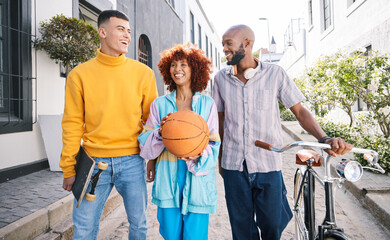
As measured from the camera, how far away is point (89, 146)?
2064 mm

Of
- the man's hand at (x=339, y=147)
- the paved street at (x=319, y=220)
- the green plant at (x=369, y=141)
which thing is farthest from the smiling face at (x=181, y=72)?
the green plant at (x=369, y=141)

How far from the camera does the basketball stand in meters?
1.76

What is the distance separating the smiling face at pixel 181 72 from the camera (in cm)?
213

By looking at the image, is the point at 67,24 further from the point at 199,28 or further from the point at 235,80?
the point at 199,28

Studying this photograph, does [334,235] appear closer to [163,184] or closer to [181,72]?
[163,184]

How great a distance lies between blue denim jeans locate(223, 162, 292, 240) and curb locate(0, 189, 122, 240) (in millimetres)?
1938

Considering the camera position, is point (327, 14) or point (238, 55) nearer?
point (238, 55)

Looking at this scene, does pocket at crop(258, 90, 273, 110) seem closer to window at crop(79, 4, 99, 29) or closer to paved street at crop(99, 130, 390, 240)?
paved street at crop(99, 130, 390, 240)

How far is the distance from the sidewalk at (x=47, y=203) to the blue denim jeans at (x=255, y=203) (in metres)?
1.90

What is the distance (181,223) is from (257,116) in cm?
103

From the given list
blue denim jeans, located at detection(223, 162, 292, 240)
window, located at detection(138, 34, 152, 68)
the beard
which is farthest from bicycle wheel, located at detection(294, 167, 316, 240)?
window, located at detection(138, 34, 152, 68)

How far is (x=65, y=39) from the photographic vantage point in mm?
4652

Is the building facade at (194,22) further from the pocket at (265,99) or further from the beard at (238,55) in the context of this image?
the pocket at (265,99)

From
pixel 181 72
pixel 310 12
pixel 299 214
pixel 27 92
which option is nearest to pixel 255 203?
pixel 299 214
